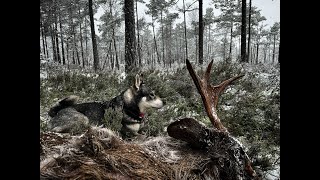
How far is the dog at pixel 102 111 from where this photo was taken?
3576mm

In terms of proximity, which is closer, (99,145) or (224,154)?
(99,145)

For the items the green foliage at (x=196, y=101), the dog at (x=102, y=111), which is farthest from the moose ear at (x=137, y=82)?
the green foliage at (x=196, y=101)

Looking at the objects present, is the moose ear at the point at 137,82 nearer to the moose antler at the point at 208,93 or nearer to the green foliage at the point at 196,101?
the green foliage at the point at 196,101

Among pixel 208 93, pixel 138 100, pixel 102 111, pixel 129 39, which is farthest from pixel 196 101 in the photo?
pixel 129 39

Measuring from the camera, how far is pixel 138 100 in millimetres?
4043

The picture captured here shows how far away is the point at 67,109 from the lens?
3.79 m

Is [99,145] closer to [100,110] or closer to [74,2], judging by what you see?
[100,110]

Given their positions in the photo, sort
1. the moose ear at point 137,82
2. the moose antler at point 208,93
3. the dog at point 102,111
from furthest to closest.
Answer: the moose ear at point 137,82
the dog at point 102,111
the moose antler at point 208,93

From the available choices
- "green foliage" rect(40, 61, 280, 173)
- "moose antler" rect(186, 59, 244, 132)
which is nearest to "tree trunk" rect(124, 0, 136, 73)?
"green foliage" rect(40, 61, 280, 173)

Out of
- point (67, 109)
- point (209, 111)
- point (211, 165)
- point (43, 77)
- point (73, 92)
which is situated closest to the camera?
point (211, 165)

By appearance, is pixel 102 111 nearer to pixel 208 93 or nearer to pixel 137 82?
pixel 137 82

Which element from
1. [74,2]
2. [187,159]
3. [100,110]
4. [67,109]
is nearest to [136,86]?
[100,110]
